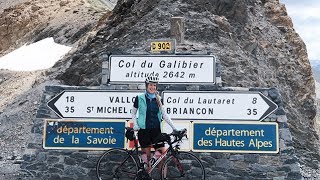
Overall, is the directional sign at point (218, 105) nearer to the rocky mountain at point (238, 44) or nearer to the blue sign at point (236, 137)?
the blue sign at point (236, 137)

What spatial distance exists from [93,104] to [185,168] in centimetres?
239

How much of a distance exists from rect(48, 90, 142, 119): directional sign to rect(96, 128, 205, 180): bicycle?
35.3 inches

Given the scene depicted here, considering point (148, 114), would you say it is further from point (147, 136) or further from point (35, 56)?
point (35, 56)

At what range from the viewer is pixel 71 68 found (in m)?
19.3

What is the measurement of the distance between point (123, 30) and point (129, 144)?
29.8 ft

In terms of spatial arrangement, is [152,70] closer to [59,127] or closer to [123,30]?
[59,127]

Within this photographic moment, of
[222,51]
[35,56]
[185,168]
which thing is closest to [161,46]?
[185,168]

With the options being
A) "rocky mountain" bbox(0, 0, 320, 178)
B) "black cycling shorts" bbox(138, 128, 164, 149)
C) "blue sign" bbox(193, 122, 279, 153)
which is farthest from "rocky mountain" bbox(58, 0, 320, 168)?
"black cycling shorts" bbox(138, 128, 164, 149)

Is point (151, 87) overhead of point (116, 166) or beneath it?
overhead

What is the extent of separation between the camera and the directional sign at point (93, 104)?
1048cm

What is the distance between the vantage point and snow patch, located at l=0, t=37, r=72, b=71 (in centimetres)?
2841

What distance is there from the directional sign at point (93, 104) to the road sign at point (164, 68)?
1.27 ft

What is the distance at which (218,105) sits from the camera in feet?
33.7

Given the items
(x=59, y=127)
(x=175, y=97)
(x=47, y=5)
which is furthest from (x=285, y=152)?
(x=47, y=5)
